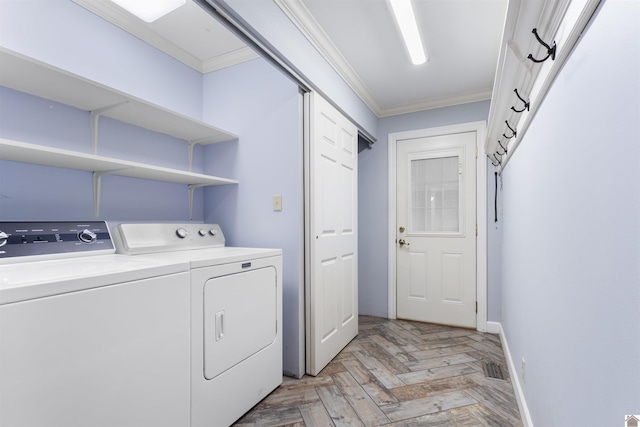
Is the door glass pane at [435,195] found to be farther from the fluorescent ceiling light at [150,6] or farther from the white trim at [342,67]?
the fluorescent ceiling light at [150,6]

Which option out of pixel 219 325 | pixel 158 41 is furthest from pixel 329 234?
pixel 158 41

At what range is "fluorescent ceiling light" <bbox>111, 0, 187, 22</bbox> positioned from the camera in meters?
1.54

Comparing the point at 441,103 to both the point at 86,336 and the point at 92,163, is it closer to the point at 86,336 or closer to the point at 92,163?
the point at 92,163

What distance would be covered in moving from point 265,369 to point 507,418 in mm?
1418

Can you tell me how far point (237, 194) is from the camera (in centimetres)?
239

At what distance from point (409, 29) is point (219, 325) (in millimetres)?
2141

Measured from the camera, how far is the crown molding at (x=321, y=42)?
177 cm

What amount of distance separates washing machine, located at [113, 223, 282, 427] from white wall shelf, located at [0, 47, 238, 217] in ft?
1.19

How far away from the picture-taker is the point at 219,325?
1556mm

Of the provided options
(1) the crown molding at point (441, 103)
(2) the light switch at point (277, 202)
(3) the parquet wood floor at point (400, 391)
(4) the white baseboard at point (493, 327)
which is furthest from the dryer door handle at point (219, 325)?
(1) the crown molding at point (441, 103)

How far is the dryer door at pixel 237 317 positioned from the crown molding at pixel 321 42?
1538mm

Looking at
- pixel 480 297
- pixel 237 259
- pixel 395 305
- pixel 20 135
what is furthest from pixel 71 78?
pixel 480 297

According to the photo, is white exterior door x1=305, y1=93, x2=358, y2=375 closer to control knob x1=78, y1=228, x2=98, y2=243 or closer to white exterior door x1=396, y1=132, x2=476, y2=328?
white exterior door x1=396, y1=132, x2=476, y2=328

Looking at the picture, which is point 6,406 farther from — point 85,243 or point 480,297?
point 480,297
